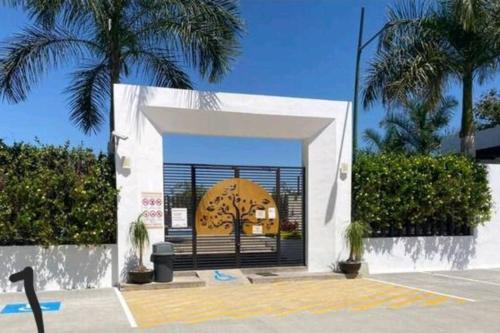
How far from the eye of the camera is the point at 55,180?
382 inches

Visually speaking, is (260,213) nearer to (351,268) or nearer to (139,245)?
(351,268)

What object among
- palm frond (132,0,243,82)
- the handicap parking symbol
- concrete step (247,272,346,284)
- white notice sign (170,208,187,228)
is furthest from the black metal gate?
the handicap parking symbol

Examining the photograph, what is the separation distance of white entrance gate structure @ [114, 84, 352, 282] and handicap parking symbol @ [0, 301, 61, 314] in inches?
76.5

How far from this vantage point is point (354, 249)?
11500 millimetres

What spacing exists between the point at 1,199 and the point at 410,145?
67.4ft

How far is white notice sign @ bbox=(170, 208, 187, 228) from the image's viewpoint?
1123cm

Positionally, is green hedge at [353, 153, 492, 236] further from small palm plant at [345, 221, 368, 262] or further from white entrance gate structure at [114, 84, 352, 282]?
small palm plant at [345, 221, 368, 262]

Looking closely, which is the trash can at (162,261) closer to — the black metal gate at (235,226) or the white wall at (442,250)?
the black metal gate at (235,226)

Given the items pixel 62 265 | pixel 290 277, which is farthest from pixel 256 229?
pixel 62 265

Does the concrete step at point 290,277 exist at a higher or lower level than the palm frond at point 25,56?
lower

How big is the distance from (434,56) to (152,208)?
851 centimetres

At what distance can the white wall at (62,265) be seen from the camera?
31.9 feet

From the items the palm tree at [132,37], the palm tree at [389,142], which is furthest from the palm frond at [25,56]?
the palm tree at [389,142]

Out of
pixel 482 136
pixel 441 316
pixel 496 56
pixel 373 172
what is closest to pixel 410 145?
pixel 482 136
